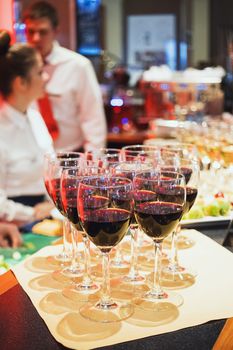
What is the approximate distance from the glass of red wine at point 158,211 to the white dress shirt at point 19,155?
1874mm

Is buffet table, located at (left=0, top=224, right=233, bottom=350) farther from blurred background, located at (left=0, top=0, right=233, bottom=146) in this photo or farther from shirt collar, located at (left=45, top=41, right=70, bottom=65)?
shirt collar, located at (left=45, top=41, right=70, bottom=65)

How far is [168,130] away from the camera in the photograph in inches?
175

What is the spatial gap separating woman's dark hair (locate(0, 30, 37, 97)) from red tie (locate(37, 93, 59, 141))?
151 centimetres

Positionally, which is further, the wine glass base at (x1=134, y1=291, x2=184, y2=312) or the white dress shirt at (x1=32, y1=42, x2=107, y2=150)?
the white dress shirt at (x1=32, y1=42, x2=107, y2=150)

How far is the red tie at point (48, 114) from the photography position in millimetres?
4883

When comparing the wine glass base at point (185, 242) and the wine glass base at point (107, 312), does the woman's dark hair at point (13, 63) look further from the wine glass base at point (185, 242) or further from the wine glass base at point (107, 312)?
the wine glass base at point (107, 312)

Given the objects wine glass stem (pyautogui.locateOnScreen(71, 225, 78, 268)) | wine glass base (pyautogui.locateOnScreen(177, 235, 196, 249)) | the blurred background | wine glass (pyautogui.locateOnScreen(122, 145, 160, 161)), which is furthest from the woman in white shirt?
wine glass stem (pyautogui.locateOnScreen(71, 225, 78, 268))

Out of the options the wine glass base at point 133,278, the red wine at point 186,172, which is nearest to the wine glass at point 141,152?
the red wine at point 186,172

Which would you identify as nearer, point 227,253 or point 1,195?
point 227,253

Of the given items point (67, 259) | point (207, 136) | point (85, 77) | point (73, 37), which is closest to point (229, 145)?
point (207, 136)

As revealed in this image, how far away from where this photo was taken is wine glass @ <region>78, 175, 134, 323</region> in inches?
47.5

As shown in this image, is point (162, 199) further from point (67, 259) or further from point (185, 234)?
point (185, 234)

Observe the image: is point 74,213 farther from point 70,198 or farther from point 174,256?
point 174,256

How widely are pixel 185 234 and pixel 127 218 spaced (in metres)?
0.66
